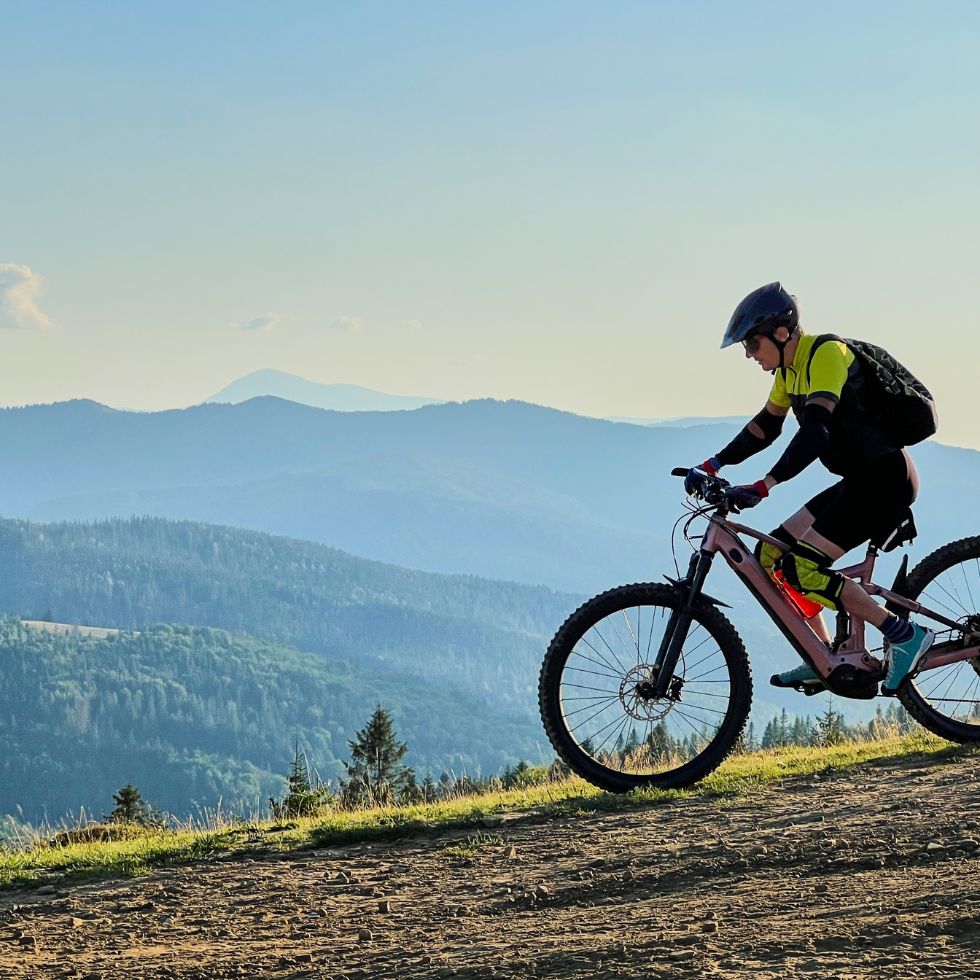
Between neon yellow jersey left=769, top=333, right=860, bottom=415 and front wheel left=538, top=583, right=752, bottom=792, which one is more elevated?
neon yellow jersey left=769, top=333, right=860, bottom=415

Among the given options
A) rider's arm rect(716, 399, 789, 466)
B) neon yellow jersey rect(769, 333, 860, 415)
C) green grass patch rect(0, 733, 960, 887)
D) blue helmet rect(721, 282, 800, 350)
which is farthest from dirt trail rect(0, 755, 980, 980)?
blue helmet rect(721, 282, 800, 350)

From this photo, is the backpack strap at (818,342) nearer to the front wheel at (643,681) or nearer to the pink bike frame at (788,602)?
the pink bike frame at (788,602)

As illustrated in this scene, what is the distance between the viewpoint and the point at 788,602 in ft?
26.6

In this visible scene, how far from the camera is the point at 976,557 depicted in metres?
8.85

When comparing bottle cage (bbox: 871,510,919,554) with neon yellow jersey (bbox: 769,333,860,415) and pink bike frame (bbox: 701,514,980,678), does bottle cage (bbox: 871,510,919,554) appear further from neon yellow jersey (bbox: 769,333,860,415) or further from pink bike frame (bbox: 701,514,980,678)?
neon yellow jersey (bbox: 769,333,860,415)

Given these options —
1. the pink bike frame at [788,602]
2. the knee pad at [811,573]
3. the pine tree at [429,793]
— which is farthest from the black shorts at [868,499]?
the pine tree at [429,793]

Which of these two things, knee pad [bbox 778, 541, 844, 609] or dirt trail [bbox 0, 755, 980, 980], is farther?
knee pad [bbox 778, 541, 844, 609]

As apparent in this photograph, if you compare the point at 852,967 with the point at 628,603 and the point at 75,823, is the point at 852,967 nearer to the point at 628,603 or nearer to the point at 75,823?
the point at 628,603

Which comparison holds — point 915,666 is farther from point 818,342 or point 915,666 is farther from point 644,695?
point 818,342

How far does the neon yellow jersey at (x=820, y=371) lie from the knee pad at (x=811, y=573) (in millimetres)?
874

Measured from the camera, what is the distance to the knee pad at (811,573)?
310 inches

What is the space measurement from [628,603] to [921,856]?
2744 mm

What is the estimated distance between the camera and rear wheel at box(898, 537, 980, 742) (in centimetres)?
861

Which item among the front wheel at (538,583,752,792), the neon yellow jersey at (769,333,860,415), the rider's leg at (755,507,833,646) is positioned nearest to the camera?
the neon yellow jersey at (769,333,860,415)
